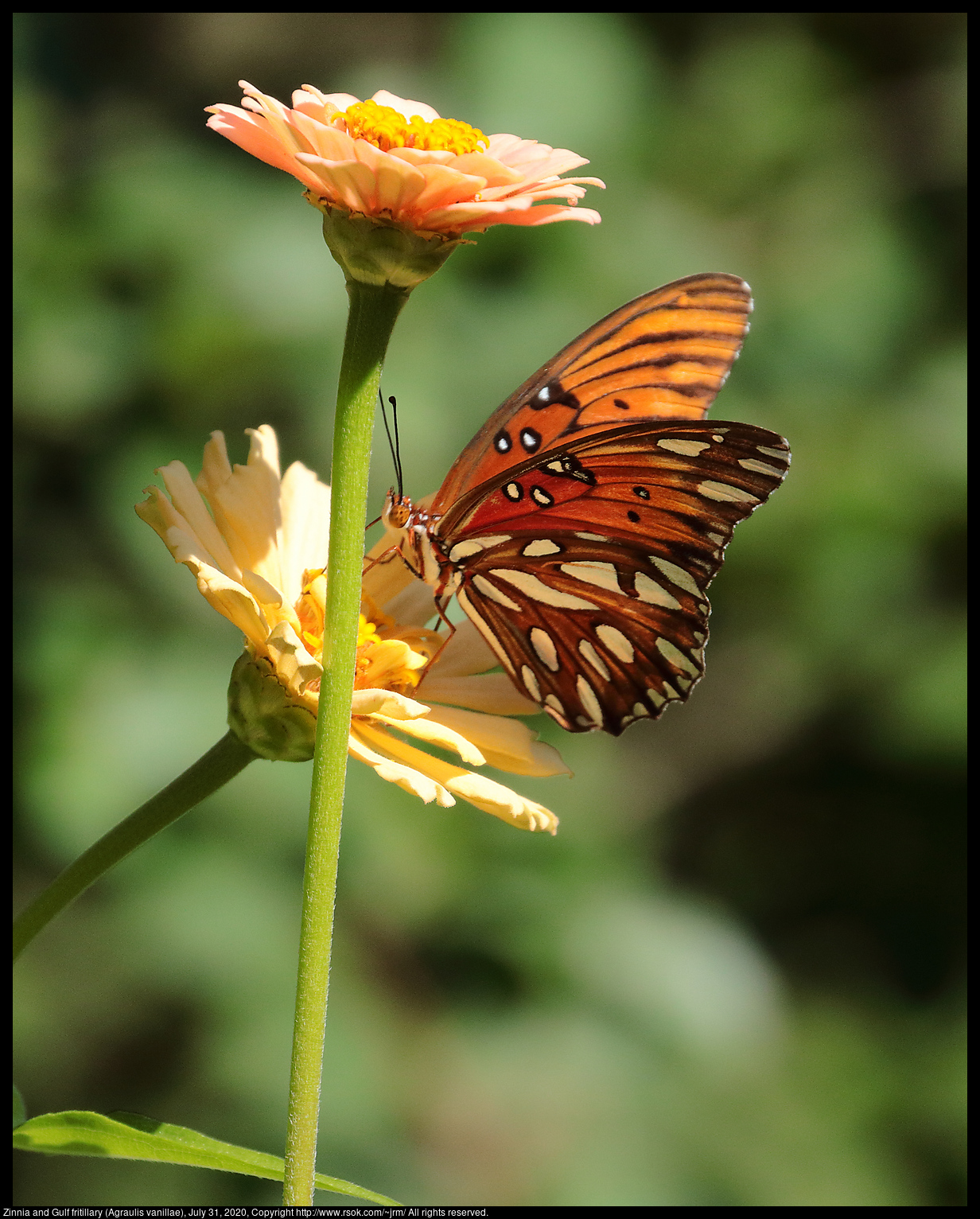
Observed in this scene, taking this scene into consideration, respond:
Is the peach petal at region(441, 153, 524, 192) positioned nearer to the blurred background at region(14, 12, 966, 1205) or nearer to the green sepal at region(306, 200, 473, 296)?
the green sepal at region(306, 200, 473, 296)

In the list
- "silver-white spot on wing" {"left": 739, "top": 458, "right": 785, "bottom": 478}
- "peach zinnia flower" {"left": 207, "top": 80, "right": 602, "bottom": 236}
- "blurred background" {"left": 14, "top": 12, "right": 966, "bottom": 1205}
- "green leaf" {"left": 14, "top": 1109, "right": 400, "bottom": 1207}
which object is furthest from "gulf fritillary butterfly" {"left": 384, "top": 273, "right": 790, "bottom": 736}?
"blurred background" {"left": 14, "top": 12, "right": 966, "bottom": 1205}

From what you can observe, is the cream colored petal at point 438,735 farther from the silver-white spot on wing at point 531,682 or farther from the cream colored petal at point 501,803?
the silver-white spot on wing at point 531,682

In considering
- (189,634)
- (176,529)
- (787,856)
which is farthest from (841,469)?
(176,529)

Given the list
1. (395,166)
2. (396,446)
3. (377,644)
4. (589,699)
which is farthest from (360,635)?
(396,446)

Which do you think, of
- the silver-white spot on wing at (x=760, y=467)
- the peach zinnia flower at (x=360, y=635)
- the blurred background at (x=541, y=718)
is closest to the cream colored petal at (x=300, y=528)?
the peach zinnia flower at (x=360, y=635)

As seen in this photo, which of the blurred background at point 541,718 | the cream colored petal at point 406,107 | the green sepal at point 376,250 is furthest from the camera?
the blurred background at point 541,718

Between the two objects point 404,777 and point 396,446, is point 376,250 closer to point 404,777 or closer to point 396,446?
point 404,777

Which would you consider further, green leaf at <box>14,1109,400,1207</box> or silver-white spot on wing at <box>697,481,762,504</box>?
silver-white spot on wing at <box>697,481,762,504</box>

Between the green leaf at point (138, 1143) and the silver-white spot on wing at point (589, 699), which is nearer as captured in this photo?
the green leaf at point (138, 1143)
